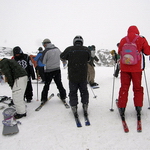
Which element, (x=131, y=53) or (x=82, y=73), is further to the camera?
(x=82, y=73)

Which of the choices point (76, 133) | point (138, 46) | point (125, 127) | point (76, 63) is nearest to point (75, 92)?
point (76, 63)

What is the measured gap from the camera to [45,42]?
4.30 m

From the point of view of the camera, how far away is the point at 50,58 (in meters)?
4.28

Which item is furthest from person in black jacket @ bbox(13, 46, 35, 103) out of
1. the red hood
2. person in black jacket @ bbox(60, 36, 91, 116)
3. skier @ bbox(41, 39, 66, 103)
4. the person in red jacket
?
the red hood

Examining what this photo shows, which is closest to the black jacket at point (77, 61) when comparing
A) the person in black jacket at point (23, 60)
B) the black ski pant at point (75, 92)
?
the black ski pant at point (75, 92)

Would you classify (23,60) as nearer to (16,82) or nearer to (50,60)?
(50,60)

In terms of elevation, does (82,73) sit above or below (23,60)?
below

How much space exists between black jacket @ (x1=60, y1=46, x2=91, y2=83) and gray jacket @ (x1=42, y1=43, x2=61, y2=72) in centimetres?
101

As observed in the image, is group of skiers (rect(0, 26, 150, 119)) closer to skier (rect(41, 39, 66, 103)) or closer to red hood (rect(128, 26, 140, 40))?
red hood (rect(128, 26, 140, 40))

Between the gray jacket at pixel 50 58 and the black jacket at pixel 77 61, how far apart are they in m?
1.01

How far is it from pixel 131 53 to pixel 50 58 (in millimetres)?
2475

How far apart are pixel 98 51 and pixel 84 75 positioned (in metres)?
31.0

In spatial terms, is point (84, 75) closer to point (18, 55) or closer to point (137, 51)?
point (137, 51)

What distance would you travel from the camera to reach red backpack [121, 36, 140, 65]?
291 centimetres
